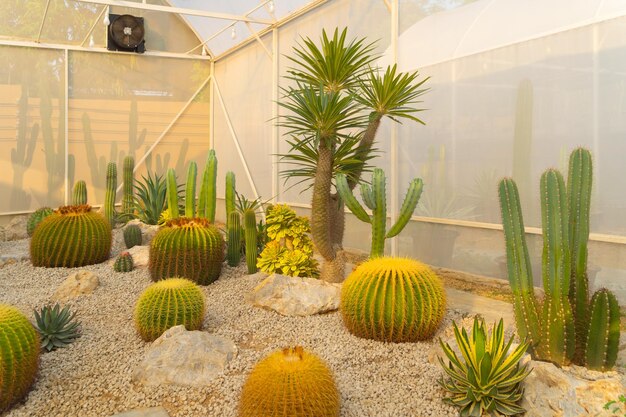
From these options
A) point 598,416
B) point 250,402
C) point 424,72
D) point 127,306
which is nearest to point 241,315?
point 127,306

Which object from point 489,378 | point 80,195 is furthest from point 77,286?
point 80,195

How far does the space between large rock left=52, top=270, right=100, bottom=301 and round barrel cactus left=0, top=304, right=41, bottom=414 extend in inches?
75.4

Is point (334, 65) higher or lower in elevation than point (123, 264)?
higher

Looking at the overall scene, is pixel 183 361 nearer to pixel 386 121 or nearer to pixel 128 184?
pixel 386 121

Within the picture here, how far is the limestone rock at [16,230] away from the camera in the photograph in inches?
338

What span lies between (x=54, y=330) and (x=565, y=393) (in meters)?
3.14

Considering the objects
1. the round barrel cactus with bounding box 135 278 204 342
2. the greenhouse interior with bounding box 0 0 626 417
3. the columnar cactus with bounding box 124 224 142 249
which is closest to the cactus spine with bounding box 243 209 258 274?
the greenhouse interior with bounding box 0 0 626 417

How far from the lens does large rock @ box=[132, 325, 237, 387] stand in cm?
277

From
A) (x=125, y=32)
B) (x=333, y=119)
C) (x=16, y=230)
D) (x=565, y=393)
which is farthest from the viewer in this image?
(x=125, y=32)

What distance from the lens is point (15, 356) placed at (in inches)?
98.0

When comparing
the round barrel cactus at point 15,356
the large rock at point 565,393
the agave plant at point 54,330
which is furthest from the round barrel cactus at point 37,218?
the large rock at point 565,393

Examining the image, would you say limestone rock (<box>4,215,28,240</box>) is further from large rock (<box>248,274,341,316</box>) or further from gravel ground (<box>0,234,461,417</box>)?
large rock (<box>248,274,341,316</box>)

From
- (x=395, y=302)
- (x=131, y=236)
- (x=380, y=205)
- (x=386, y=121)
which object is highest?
(x=386, y=121)

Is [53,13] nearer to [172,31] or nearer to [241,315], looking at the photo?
[172,31]
